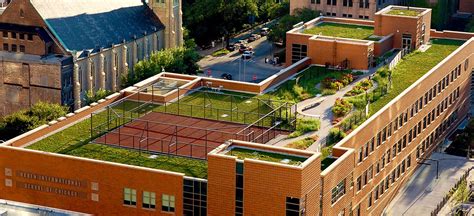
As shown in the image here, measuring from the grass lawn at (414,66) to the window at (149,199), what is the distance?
28994 mm

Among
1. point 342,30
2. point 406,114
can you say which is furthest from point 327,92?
point 342,30

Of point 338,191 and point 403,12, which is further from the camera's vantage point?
point 403,12

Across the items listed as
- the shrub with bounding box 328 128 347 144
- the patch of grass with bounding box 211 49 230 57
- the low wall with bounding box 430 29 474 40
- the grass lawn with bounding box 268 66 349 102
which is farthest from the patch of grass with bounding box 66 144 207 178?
the patch of grass with bounding box 211 49 230 57

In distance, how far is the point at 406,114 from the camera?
124 metres

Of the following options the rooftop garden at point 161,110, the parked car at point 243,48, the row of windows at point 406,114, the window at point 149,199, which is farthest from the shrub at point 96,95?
the window at point 149,199

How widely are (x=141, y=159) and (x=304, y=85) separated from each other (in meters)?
29.6

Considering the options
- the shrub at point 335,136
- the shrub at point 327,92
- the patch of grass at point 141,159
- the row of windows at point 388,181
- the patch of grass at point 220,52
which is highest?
the shrub at point 327,92

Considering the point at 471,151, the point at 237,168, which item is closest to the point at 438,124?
the point at 471,151

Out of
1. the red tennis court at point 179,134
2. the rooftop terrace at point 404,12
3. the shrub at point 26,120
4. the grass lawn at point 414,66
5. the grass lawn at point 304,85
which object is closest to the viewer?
the red tennis court at point 179,134

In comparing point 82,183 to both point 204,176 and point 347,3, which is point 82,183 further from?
point 347,3

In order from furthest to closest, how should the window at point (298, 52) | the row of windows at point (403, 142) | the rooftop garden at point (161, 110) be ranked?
the window at point (298, 52), the row of windows at point (403, 142), the rooftop garden at point (161, 110)

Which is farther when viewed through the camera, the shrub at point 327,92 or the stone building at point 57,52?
the stone building at point 57,52

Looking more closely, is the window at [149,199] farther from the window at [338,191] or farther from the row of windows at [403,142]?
the row of windows at [403,142]

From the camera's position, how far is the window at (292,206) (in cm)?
9244
